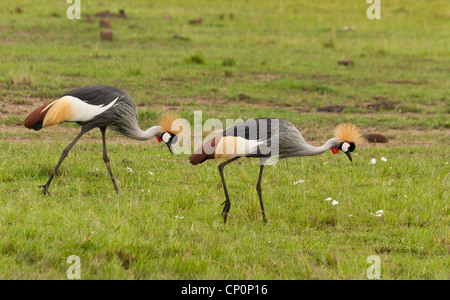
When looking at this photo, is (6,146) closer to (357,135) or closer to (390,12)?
(357,135)

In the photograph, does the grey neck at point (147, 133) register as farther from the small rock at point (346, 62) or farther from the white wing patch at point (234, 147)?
the small rock at point (346, 62)

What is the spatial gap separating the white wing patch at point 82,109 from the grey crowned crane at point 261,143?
1191 mm

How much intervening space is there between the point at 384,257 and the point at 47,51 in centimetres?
1021

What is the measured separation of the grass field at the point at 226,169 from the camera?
4348 mm

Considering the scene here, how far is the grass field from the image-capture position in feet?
14.3

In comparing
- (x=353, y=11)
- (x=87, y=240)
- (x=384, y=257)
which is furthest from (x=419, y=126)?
(x=353, y=11)

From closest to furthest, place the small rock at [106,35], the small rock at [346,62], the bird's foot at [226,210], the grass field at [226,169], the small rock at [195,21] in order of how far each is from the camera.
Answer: the grass field at [226,169] → the bird's foot at [226,210] → the small rock at [346,62] → the small rock at [106,35] → the small rock at [195,21]

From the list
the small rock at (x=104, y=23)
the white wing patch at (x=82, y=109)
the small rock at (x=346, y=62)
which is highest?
the small rock at (x=104, y=23)

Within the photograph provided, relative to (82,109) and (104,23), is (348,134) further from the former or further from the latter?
(104,23)

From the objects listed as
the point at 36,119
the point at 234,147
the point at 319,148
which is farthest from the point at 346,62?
the point at 36,119

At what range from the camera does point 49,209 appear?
506cm

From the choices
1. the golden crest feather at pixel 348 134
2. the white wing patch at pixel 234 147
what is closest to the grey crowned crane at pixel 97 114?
the white wing patch at pixel 234 147

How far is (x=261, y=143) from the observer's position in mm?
5297

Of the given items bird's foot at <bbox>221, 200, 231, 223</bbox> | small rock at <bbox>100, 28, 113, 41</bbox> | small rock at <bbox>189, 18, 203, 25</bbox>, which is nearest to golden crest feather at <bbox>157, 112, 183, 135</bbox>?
bird's foot at <bbox>221, 200, 231, 223</bbox>
